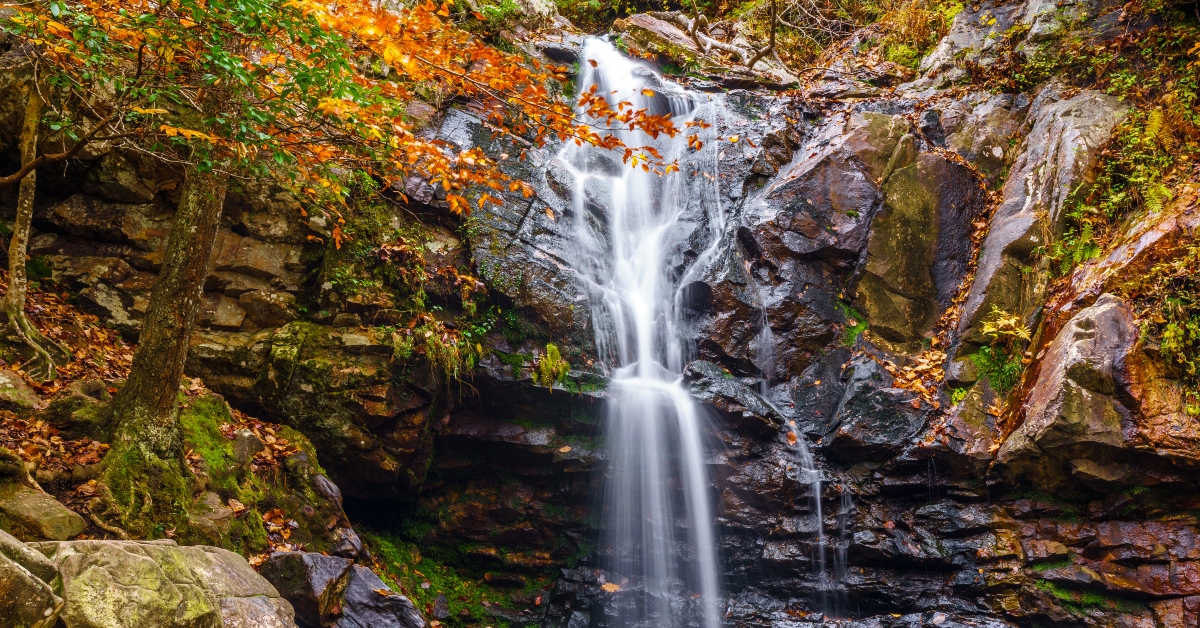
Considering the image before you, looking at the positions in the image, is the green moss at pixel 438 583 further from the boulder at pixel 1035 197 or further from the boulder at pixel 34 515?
the boulder at pixel 1035 197

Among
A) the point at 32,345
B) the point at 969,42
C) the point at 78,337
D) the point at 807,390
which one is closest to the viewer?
the point at 32,345

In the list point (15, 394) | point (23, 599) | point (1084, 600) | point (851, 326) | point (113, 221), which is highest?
point (113, 221)

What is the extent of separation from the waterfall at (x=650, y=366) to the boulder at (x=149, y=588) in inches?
189

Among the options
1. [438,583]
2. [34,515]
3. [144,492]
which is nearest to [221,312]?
[144,492]

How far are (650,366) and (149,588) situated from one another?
657 cm

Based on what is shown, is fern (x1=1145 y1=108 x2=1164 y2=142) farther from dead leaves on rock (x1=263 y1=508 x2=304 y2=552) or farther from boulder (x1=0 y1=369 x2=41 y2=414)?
boulder (x1=0 y1=369 x2=41 y2=414)

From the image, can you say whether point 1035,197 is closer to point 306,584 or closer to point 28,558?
point 306,584

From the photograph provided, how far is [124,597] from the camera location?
9.86 feet

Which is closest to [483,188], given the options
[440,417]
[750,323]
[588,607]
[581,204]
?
[581,204]

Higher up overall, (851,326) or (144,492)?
(851,326)

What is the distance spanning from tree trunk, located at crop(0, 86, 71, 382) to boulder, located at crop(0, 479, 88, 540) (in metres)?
1.83

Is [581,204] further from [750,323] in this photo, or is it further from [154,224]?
[154,224]

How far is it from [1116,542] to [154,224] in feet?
36.4

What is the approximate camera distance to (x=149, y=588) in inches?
124
